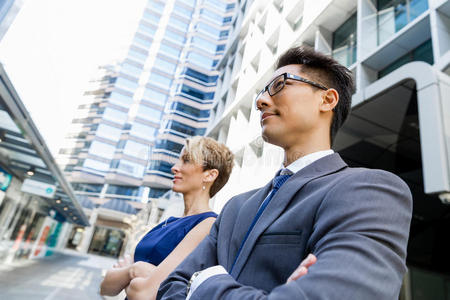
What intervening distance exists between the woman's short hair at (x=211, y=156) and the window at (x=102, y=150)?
56.1 m

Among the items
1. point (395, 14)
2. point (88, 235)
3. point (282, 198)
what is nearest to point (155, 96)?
point (88, 235)

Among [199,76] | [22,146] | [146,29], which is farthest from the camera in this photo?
[146,29]

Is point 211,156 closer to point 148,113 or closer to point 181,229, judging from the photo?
point 181,229

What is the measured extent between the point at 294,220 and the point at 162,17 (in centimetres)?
7048

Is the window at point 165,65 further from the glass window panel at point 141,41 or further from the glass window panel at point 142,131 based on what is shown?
the glass window panel at point 142,131

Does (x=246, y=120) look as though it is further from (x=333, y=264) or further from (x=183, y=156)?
(x=333, y=264)

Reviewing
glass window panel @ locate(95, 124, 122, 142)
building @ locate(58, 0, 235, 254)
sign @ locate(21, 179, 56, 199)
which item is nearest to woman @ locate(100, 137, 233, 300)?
sign @ locate(21, 179, 56, 199)

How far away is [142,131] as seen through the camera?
2076 inches

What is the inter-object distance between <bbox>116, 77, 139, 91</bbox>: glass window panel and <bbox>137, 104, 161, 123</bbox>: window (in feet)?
26.9

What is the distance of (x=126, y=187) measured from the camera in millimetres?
51312

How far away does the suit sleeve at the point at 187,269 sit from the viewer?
1185mm

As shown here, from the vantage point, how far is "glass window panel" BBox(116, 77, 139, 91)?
6003 centimetres

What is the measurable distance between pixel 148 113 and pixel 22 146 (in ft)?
151

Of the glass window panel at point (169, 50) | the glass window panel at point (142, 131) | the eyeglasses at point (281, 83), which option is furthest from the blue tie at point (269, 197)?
the glass window panel at point (169, 50)
